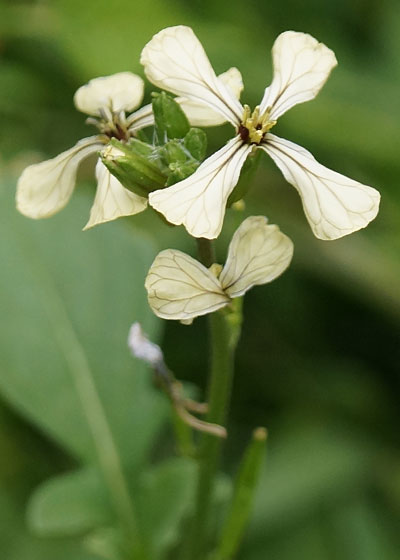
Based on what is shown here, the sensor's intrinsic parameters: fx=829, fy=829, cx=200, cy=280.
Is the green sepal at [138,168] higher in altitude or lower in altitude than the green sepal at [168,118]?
lower

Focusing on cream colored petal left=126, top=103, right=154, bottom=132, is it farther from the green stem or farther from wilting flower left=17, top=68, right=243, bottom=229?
the green stem

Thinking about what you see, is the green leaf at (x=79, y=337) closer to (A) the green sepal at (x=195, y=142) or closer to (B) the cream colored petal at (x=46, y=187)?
(B) the cream colored petal at (x=46, y=187)

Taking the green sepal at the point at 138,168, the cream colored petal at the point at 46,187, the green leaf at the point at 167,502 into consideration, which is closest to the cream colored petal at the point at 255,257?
the green sepal at the point at 138,168

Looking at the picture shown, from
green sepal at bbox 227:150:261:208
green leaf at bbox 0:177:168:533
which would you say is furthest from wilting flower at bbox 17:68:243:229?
green leaf at bbox 0:177:168:533

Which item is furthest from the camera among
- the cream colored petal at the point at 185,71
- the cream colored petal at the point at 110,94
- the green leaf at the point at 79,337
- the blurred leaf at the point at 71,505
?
the green leaf at the point at 79,337

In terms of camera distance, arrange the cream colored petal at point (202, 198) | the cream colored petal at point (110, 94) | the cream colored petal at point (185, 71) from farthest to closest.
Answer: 1. the cream colored petal at point (110, 94)
2. the cream colored petal at point (185, 71)
3. the cream colored petal at point (202, 198)

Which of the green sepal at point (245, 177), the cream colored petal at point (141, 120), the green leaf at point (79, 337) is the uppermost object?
the cream colored petal at point (141, 120)

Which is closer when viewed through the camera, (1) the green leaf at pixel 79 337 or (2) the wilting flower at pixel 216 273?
(2) the wilting flower at pixel 216 273
